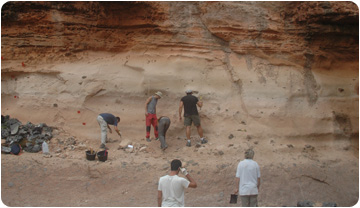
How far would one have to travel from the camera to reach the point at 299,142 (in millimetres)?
8969

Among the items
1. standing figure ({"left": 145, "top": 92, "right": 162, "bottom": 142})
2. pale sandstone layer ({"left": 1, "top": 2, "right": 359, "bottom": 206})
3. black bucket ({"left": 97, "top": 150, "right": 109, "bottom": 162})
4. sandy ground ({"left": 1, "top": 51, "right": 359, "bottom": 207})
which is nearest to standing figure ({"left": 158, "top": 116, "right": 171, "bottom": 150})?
sandy ground ({"left": 1, "top": 51, "right": 359, "bottom": 207})

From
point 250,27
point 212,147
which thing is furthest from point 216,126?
point 250,27

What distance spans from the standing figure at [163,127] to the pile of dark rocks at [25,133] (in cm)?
243

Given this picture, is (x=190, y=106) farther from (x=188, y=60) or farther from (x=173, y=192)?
(x=173, y=192)

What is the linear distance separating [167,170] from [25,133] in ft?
10.6

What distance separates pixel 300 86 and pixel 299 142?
56.0 inches

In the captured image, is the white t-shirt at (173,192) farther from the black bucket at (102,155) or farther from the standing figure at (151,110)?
the standing figure at (151,110)

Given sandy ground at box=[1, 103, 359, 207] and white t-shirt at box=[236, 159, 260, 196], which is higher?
white t-shirt at box=[236, 159, 260, 196]

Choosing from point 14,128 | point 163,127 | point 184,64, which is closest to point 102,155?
point 163,127

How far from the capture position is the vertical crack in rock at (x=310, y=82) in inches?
376

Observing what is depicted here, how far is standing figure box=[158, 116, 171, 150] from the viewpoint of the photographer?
8.22m

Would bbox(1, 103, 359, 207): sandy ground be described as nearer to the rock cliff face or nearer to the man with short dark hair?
the man with short dark hair

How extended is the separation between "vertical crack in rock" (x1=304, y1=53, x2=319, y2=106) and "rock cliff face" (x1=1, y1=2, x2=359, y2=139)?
26 millimetres

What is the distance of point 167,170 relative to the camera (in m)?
7.67
